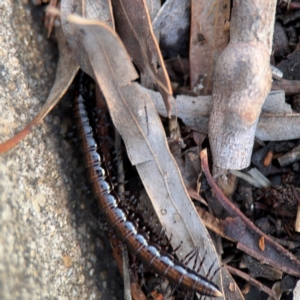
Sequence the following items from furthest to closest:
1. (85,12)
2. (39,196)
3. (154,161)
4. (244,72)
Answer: (154,161)
(85,12)
(39,196)
(244,72)

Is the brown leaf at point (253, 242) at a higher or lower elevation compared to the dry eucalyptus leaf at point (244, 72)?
lower

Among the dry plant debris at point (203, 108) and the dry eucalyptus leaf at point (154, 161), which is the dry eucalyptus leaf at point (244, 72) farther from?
the dry eucalyptus leaf at point (154, 161)

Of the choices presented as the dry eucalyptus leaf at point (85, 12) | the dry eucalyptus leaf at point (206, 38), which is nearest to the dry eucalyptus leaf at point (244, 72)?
the dry eucalyptus leaf at point (206, 38)

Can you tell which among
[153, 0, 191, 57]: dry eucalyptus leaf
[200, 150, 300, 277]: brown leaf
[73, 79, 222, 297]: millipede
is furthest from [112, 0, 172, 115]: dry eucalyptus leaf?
[200, 150, 300, 277]: brown leaf

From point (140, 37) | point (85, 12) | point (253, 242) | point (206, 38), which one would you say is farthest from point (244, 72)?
point (253, 242)

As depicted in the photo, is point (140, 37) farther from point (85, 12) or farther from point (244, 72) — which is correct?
point (244, 72)

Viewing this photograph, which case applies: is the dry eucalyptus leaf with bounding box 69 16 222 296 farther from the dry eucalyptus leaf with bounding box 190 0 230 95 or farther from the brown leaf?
the dry eucalyptus leaf with bounding box 190 0 230 95
